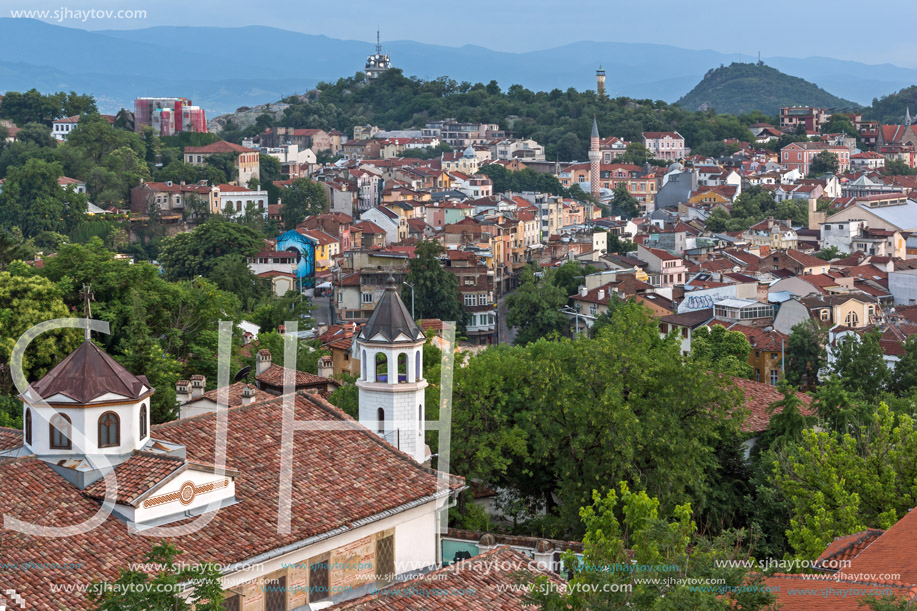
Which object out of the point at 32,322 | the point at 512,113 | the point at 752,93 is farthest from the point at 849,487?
the point at 752,93

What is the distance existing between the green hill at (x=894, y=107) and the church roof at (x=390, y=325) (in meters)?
133

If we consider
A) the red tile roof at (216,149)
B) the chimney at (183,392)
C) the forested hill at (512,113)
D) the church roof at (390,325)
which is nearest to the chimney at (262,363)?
the chimney at (183,392)

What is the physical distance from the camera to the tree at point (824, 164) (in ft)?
300

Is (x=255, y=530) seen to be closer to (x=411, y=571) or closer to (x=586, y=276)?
(x=411, y=571)

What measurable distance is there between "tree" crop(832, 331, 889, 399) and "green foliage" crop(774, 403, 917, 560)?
1423 cm

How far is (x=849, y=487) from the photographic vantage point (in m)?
14.4

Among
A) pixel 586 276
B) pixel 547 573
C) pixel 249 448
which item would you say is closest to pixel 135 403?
pixel 249 448

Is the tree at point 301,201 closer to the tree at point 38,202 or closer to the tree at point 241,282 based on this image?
the tree at point 38,202

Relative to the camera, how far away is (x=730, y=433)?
2027 centimetres

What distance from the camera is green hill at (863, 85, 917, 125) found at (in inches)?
5497

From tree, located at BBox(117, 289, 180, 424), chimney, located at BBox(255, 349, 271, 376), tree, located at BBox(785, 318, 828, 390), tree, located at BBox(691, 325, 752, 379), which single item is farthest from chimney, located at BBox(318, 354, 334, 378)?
tree, located at BBox(785, 318, 828, 390)

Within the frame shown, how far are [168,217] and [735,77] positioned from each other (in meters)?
143

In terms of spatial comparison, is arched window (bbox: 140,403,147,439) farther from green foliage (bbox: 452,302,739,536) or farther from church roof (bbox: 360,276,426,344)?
green foliage (bbox: 452,302,739,536)

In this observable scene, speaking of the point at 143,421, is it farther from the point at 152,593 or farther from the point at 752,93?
the point at 752,93
